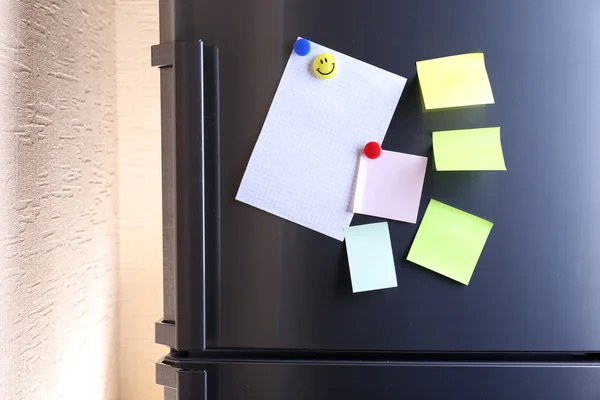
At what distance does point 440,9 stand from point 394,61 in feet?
0.33

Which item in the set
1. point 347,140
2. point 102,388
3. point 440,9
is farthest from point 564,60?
point 102,388

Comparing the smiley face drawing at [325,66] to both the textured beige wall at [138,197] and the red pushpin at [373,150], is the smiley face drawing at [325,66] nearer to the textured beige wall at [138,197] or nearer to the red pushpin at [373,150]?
the red pushpin at [373,150]

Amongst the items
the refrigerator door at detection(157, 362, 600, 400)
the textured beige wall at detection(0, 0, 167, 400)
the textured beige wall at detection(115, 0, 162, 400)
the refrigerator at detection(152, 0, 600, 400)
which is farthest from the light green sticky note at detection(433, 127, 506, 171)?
the textured beige wall at detection(115, 0, 162, 400)

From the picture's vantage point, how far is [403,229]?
0.78 m

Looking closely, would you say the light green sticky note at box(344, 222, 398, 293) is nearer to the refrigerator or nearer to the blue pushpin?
the refrigerator

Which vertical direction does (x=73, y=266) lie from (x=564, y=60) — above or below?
below

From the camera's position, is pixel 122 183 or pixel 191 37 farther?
pixel 122 183

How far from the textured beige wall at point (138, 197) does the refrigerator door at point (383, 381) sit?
0.59 m

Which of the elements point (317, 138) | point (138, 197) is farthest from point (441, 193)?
point (138, 197)

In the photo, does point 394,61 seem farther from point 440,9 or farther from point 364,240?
point 364,240

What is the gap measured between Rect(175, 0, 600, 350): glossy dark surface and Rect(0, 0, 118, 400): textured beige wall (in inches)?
13.1

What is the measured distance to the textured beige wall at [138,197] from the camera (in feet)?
4.32

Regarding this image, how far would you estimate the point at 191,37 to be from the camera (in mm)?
785

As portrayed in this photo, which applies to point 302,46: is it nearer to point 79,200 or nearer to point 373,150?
point 373,150
